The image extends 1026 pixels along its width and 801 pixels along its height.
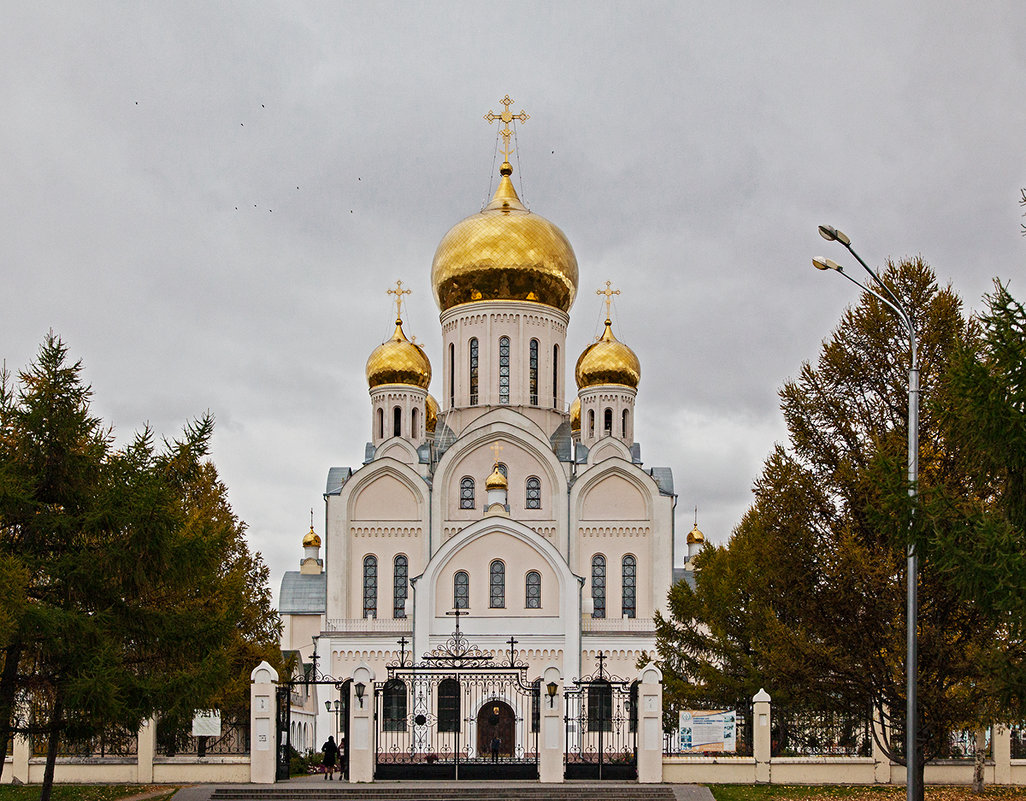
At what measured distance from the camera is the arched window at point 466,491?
38031 millimetres

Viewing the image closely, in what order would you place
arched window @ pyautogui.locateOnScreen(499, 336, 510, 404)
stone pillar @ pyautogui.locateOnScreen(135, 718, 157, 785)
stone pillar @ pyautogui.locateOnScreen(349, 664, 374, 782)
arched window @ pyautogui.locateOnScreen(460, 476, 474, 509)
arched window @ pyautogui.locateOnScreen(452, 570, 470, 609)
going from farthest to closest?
1. arched window @ pyautogui.locateOnScreen(499, 336, 510, 404)
2. arched window @ pyautogui.locateOnScreen(460, 476, 474, 509)
3. arched window @ pyautogui.locateOnScreen(452, 570, 470, 609)
4. stone pillar @ pyautogui.locateOnScreen(349, 664, 374, 782)
5. stone pillar @ pyautogui.locateOnScreen(135, 718, 157, 785)

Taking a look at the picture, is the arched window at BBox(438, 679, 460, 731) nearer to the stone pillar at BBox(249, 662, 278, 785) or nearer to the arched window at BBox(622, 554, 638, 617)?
the arched window at BBox(622, 554, 638, 617)

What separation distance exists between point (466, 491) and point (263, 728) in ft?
58.6

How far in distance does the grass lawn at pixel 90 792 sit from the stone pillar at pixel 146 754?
0.35 metres

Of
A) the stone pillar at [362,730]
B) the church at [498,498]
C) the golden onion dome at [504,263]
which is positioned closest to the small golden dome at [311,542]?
the church at [498,498]

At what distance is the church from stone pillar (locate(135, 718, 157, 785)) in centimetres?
1167

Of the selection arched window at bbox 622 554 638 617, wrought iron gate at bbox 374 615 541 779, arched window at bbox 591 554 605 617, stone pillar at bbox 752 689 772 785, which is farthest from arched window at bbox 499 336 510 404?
stone pillar at bbox 752 689 772 785

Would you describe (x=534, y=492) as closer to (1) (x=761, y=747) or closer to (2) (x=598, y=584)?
(2) (x=598, y=584)

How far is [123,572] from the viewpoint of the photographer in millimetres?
15750

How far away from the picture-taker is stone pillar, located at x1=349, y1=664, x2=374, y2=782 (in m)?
20.9

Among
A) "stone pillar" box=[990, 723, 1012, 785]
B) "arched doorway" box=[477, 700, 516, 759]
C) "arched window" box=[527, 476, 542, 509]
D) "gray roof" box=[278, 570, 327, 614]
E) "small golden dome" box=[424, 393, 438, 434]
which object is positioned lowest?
"arched doorway" box=[477, 700, 516, 759]

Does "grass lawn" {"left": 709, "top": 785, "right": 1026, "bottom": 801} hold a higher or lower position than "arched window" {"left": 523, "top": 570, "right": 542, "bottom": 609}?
lower

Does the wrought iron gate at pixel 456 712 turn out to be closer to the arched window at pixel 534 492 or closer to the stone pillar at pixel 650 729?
the arched window at pixel 534 492

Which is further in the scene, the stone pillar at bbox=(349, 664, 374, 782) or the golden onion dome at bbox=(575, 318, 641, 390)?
the golden onion dome at bbox=(575, 318, 641, 390)
